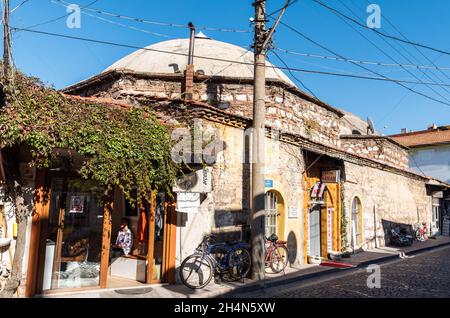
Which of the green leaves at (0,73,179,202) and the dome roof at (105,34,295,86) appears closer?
the green leaves at (0,73,179,202)

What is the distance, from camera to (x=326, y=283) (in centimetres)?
909

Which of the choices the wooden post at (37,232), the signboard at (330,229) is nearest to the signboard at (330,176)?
the signboard at (330,229)

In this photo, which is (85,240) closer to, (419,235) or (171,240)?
(171,240)

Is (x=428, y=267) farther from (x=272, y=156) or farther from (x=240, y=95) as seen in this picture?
(x=240, y=95)

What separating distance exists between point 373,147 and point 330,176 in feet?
28.1

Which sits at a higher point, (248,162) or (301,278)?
(248,162)

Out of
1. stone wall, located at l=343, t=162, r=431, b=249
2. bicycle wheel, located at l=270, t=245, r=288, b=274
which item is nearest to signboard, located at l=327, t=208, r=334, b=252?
stone wall, located at l=343, t=162, r=431, b=249

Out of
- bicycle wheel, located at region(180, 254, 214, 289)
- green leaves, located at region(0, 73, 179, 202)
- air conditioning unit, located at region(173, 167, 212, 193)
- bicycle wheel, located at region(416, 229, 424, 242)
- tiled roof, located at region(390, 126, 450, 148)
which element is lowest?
bicycle wheel, located at region(180, 254, 214, 289)

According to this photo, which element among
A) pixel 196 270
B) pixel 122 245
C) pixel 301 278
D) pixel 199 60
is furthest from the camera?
pixel 199 60

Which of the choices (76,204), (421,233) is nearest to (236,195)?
(76,204)

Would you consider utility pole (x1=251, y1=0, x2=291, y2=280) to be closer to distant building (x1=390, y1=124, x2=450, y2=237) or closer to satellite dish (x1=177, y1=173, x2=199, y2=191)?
satellite dish (x1=177, y1=173, x2=199, y2=191)

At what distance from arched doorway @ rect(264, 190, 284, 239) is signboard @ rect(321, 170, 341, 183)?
2.69 m

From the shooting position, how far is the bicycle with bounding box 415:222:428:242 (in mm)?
20453

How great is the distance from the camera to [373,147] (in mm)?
19984
